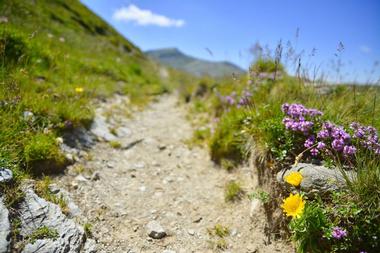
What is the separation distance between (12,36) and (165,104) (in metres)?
6.36

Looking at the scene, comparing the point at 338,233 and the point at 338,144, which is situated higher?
the point at 338,144

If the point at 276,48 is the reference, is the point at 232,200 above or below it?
below

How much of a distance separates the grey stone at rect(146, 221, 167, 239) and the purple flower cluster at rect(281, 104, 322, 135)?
2284 mm

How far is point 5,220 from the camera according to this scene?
2.95m

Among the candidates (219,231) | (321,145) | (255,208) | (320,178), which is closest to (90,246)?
(219,231)

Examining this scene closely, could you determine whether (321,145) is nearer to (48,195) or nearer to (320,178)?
(320,178)

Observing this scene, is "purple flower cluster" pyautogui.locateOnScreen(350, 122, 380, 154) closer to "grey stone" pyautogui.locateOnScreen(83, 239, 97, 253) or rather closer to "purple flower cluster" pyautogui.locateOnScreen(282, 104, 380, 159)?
"purple flower cluster" pyautogui.locateOnScreen(282, 104, 380, 159)

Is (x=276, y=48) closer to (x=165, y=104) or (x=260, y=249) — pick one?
(x=260, y=249)

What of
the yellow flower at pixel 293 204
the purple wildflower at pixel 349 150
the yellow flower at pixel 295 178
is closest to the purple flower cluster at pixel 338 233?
the yellow flower at pixel 293 204

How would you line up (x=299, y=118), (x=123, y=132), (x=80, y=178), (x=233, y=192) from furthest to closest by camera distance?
(x=123, y=132), (x=233, y=192), (x=80, y=178), (x=299, y=118)

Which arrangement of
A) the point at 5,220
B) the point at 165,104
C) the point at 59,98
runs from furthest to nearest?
the point at 165,104
the point at 59,98
the point at 5,220

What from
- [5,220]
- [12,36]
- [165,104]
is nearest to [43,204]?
[5,220]

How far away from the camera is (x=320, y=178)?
11.3ft

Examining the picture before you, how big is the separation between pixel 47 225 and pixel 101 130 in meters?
3.42
